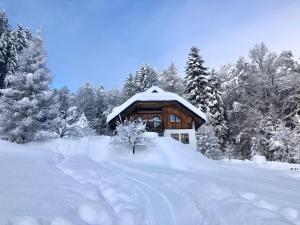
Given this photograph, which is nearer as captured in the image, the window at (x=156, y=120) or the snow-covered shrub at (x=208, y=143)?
the snow-covered shrub at (x=208, y=143)

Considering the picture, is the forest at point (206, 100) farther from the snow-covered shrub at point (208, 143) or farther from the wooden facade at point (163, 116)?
the wooden facade at point (163, 116)

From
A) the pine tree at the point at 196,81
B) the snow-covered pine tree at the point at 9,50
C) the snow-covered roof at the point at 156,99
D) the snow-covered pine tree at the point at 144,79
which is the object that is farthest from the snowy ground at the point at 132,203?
the snow-covered pine tree at the point at 144,79

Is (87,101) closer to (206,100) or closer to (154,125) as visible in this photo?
(206,100)

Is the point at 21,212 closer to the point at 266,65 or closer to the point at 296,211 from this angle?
the point at 296,211

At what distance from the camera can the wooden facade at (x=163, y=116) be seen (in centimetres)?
3186

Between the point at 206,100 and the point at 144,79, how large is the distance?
1405 cm

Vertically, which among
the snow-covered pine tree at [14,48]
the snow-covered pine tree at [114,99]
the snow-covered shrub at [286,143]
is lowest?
the snow-covered shrub at [286,143]

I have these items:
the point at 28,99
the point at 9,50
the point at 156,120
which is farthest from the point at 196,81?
the point at 9,50

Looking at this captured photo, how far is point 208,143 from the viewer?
31875 mm

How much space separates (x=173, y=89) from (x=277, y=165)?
94.3ft

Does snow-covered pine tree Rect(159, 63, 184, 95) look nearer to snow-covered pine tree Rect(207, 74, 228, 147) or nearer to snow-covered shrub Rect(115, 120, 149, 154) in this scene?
snow-covered pine tree Rect(207, 74, 228, 147)

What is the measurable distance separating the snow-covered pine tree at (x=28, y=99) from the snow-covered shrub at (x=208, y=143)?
15626 mm

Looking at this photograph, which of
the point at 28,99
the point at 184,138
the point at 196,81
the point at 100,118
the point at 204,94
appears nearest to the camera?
the point at 28,99

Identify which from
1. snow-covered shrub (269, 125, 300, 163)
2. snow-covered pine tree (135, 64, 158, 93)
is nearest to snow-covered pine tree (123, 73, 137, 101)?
snow-covered pine tree (135, 64, 158, 93)
